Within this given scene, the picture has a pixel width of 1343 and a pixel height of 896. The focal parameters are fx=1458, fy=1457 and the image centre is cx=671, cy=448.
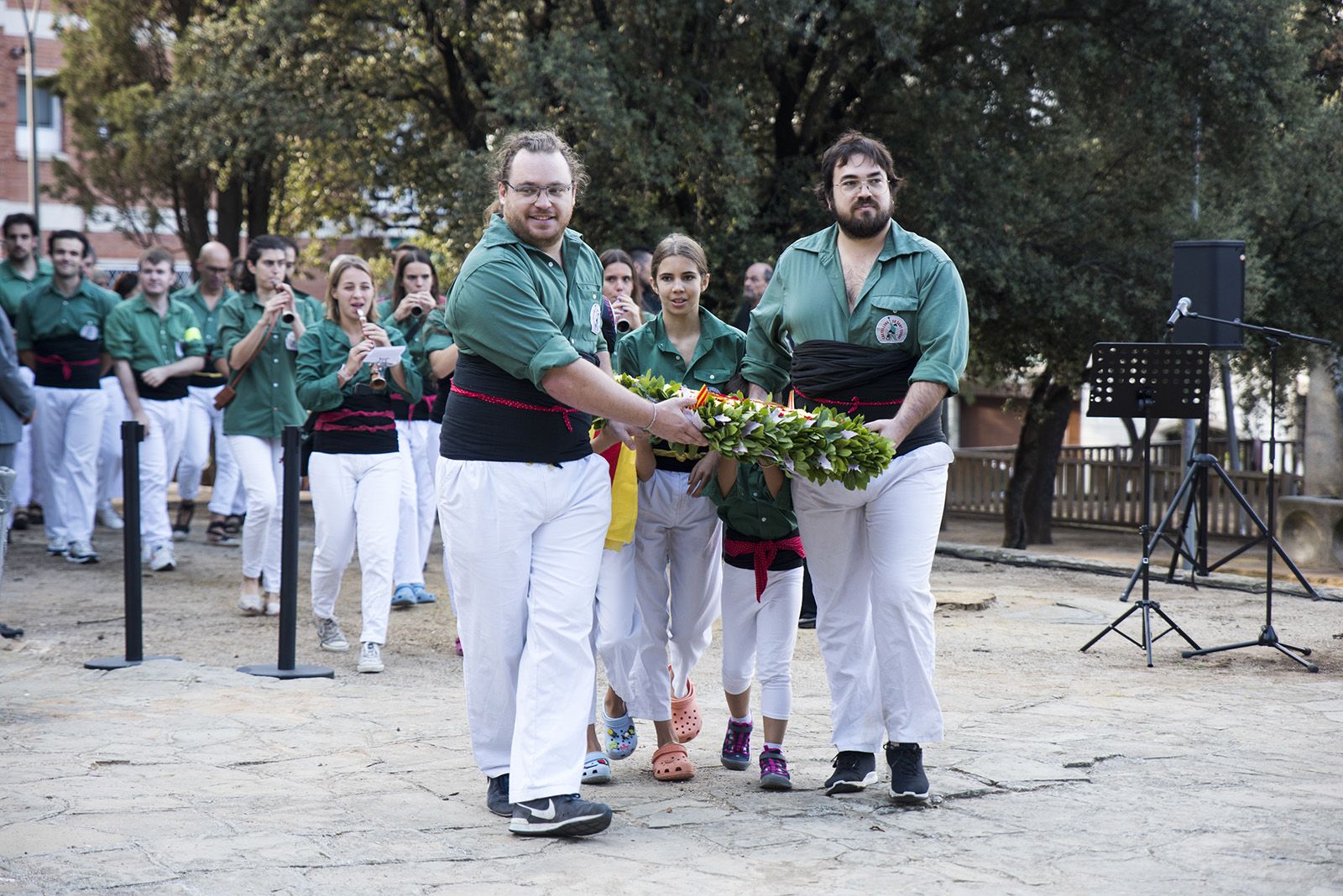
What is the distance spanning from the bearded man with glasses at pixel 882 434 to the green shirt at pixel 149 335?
743cm

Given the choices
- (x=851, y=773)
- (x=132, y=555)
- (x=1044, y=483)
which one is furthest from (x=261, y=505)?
(x=1044, y=483)

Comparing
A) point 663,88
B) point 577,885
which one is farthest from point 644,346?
point 663,88

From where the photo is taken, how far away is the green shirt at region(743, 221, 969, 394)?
479cm

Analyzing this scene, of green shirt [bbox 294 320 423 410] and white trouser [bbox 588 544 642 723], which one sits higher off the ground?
green shirt [bbox 294 320 423 410]

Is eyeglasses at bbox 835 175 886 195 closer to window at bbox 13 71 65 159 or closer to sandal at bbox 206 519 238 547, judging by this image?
sandal at bbox 206 519 238 547

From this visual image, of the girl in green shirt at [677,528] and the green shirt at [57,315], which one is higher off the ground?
the green shirt at [57,315]

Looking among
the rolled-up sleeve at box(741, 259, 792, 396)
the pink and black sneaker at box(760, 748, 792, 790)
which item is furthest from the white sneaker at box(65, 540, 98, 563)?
the pink and black sneaker at box(760, 748, 792, 790)

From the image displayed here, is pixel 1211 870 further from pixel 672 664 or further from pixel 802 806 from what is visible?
pixel 672 664

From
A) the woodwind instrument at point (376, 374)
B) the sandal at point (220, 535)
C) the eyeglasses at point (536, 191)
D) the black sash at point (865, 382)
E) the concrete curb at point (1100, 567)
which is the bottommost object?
the concrete curb at point (1100, 567)

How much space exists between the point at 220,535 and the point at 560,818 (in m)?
8.83

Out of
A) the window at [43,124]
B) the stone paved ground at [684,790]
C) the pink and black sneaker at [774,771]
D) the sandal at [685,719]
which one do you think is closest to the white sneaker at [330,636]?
the stone paved ground at [684,790]

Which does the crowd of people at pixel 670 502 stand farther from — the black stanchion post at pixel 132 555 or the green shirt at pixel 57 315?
the green shirt at pixel 57 315

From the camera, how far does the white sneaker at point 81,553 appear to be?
435 inches

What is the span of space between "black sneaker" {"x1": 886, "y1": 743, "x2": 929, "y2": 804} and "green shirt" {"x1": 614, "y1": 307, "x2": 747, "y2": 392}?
1531mm
